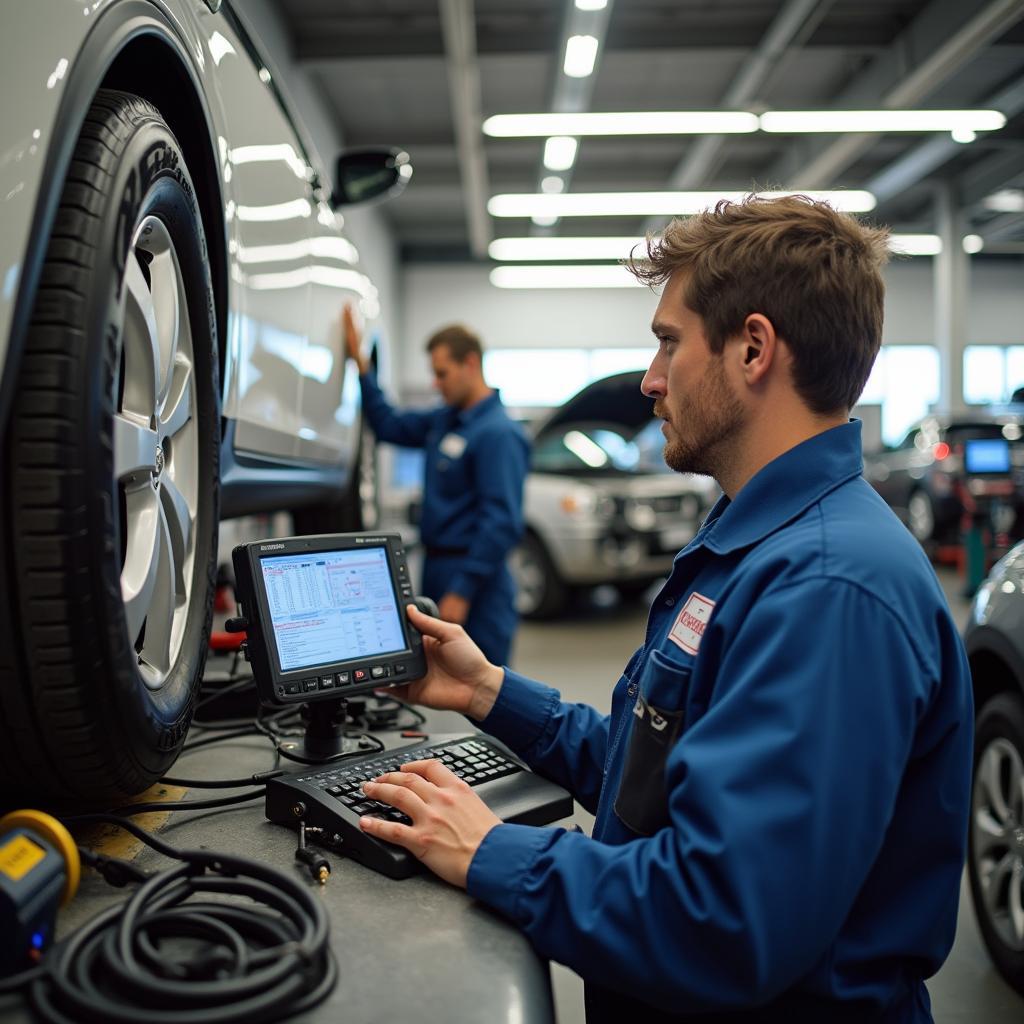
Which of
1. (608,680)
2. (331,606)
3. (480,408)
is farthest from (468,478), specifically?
(331,606)

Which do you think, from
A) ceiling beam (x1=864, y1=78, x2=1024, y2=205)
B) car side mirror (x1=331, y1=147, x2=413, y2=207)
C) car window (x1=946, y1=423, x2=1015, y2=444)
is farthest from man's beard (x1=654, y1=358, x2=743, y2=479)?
ceiling beam (x1=864, y1=78, x2=1024, y2=205)

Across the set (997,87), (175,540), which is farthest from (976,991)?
(997,87)

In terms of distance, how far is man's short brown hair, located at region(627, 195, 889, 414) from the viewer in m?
1.04

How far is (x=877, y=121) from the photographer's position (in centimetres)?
747

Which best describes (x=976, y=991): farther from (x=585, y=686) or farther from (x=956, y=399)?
(x=956, y=399)

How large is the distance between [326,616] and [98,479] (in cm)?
43

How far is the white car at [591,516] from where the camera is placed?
6031 mm

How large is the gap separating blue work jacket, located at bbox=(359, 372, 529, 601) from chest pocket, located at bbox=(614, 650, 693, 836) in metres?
2.43

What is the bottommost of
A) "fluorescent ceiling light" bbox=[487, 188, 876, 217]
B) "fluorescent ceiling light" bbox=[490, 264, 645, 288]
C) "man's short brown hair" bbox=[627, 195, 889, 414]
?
"man's short brown hair" bbox=[627, 195, 889, 414]

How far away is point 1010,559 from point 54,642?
1.88 meters

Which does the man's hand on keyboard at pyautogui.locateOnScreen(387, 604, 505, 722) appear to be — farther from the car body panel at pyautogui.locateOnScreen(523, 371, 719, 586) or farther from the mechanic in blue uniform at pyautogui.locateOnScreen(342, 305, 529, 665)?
the car body panel at pyautogui.locateOnScreen(523, 371, 719, 586)

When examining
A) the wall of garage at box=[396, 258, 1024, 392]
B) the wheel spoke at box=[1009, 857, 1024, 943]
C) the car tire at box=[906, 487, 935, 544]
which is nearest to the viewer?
the wheel spoke at box=[1009, 857, 1024, 943]

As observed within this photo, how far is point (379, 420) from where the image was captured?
148 inches

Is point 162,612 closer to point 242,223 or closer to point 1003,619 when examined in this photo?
point 242,223
